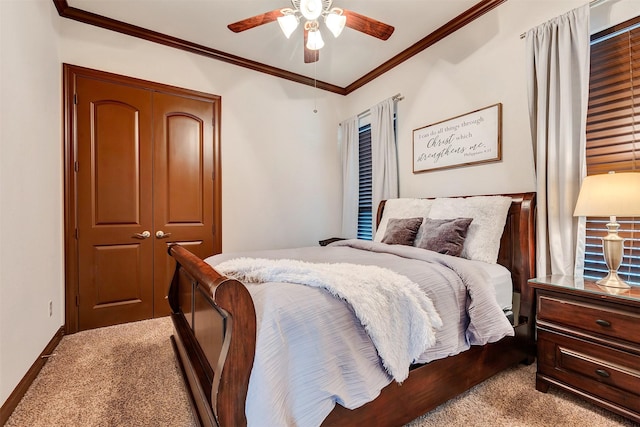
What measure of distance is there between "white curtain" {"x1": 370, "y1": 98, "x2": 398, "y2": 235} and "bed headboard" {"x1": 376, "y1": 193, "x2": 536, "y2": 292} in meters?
1.32

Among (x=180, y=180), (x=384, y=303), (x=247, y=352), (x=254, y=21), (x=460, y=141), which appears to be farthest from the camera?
(x=180, y=180)

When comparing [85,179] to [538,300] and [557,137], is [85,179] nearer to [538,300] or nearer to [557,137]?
[538,300]

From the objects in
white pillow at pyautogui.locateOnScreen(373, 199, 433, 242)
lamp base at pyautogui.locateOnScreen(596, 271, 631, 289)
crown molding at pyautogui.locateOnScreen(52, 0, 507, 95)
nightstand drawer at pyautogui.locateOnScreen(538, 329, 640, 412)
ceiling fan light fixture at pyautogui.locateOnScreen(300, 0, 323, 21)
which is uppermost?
crown molding at pyautogui.locateOnScreen(52, 0, 507, 95)

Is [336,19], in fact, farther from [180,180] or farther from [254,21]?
[180,180]

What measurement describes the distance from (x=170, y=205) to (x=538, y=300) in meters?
3.25

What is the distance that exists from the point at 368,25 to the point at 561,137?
1.56 meters

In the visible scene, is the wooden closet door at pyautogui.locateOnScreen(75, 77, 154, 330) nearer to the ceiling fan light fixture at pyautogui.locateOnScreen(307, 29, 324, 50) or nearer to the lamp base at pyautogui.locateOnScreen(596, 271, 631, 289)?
the ceiling fan light fixture at pyautogui.locateOnScreen(307, 29, 324, 50)

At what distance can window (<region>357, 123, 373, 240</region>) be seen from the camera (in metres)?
3.99

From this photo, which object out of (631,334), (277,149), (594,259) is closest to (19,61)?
(277,149)

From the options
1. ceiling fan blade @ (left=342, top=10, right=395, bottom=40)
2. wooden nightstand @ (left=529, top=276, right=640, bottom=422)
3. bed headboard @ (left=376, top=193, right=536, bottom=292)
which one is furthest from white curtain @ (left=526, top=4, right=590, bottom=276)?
ceiling fan blade @ (left=342, top=10, right=395, bottom=40)

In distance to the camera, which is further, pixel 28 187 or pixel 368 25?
pixel 368 25

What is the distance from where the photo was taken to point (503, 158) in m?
2.50

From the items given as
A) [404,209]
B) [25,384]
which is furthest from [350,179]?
[25,384]

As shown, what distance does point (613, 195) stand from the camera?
155 centimetres
